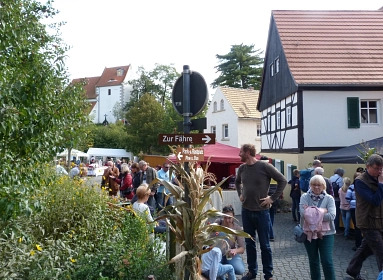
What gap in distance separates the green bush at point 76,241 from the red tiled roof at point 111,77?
77.7 m

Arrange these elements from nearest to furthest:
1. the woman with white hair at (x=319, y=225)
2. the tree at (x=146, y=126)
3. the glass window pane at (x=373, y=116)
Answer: the woman with white hair at (x=319, y=225) → the glass window pane at (x=373, y=116) → the tree at (x=146, y=126)

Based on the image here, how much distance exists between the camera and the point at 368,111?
17.9 metres

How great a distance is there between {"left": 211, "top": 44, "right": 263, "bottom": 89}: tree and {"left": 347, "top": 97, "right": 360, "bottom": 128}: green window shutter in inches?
1440

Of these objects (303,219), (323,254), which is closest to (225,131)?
(303,219)

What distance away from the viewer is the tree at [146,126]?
154 feet

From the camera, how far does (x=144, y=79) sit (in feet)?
233

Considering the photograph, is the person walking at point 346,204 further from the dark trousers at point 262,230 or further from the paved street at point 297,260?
the dark trousers at point 262,230

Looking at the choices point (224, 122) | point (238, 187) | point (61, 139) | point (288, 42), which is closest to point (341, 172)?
point (238, 187)

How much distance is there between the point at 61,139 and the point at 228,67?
51.5 meters

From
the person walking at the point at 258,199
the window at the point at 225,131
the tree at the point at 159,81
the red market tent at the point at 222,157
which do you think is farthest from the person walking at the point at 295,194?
the tree at the point at 159,81

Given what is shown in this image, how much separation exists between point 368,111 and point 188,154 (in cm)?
1549

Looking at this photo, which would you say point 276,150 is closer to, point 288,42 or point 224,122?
point 288,42

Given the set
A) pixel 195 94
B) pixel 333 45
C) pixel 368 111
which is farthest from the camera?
pixel 333 45

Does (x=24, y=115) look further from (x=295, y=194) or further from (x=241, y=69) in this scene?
(x=241, y=69)
